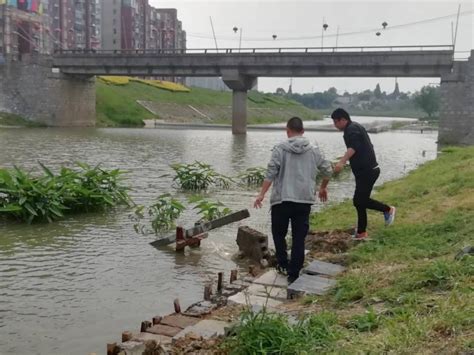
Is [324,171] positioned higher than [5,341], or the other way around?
[324,171]

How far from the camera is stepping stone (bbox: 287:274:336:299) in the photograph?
5.79 metres

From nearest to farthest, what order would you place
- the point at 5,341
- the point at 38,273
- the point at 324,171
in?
the point at 5,341 < the point at 324,171 < the point at 38,273

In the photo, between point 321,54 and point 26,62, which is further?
point 26,62

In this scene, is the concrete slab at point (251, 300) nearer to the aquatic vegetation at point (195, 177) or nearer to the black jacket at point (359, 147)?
the black jacket at point (359, 147)

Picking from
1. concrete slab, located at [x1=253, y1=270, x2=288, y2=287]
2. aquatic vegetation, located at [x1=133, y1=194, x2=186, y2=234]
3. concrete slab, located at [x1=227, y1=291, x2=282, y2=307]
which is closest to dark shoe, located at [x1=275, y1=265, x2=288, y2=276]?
concrete slab, located at [x1=253, y1=270, x2=288, y2=287]

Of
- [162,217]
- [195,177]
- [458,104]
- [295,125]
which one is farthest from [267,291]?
[458,104]

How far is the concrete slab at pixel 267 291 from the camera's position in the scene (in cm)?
609

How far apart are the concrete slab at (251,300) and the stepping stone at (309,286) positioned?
195 mm

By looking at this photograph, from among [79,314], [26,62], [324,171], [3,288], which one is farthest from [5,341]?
[26,62]

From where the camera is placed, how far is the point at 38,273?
25.5ft

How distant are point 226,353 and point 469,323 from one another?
1.74 metres

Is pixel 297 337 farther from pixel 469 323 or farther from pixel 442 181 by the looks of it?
pixel 442 181

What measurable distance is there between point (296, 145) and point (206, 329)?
100 inches

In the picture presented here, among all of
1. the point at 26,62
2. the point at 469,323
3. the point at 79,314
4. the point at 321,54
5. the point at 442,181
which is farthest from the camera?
the point at 26,62
